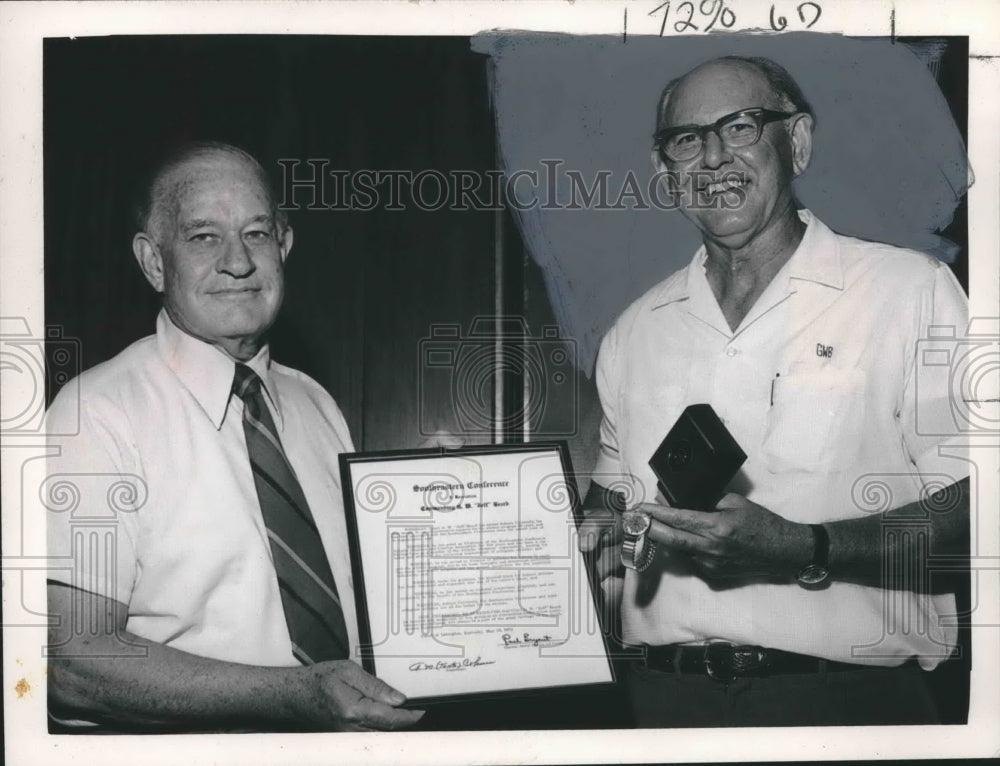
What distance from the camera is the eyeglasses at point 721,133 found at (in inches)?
79.8

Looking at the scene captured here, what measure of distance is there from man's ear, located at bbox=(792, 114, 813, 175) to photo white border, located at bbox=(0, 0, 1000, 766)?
21 centimetres

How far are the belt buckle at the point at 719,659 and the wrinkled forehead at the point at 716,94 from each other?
1043mm

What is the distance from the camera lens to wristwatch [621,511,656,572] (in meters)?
1.97

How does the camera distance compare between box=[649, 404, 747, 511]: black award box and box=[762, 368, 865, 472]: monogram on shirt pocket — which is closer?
box=[649, 404, 747, 511]: black award box

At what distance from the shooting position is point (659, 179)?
6.77 feet

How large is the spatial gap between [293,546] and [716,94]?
1.24m

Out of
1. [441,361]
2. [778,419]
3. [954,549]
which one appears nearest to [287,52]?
[441,361]

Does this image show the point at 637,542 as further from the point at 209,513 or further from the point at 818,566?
the point at 209,513

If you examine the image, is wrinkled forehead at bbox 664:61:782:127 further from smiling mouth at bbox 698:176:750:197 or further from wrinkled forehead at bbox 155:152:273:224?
wrinkled forehead at bbox 155:152:273:224

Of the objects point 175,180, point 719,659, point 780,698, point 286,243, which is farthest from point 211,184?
point 780,698

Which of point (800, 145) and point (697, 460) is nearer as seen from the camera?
point (697, 460)

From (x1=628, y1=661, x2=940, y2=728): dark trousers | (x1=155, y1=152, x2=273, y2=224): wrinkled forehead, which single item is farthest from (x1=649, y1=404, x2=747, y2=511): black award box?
(x1=155, y1=152, x2=273, y2=224): wrinkled forehead

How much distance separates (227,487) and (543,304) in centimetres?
73

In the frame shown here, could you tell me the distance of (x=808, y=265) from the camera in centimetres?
204
